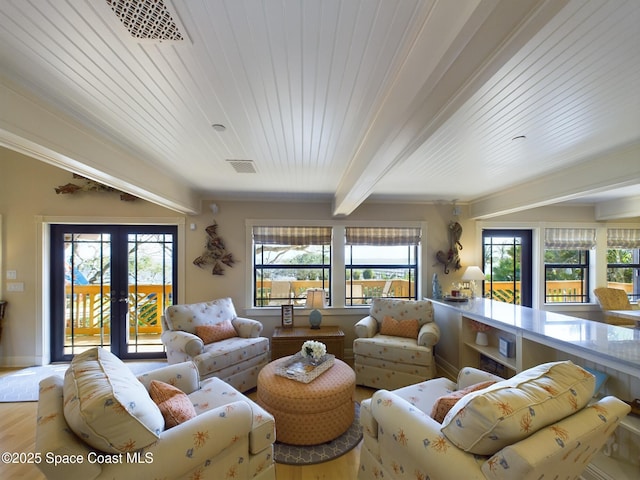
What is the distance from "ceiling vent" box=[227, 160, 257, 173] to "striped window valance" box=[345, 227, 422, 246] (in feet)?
6.30

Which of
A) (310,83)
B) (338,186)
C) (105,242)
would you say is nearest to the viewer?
(310,83)

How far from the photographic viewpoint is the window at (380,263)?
4.23 metres

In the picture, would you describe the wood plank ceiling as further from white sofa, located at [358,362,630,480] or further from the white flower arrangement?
the white flower arrangement

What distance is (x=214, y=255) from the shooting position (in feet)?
13.0

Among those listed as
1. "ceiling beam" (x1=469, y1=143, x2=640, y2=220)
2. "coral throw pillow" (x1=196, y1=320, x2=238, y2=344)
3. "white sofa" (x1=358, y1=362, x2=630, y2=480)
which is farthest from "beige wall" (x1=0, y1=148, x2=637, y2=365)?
"white sofa" (x1=358, y1=362, x2=630, y2=480)

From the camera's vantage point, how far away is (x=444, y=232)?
4.29 m

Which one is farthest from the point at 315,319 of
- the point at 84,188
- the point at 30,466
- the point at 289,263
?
the point at 84,188

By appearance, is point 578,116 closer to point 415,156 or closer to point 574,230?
point 415,156

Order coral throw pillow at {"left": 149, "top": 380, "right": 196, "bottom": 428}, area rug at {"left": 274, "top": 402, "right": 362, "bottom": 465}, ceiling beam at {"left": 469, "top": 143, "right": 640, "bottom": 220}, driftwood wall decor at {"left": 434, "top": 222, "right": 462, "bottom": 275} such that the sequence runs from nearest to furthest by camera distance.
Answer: coral throw pillow at {"left": 149, "top": 380, "right": 196, "bottom": 428}, area rug at {"left": 274, "top": 402, "right": 362, "bottom": 465}, ceiling beam at {"left": 469, "top": 143, "right": 640, "bottom": 220}, driftwood wall decor at {"left": 434, "top": 222, "right": 462, "bottom": 275}

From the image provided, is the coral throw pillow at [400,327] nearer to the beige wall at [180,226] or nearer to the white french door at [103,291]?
the beige wall at [180,226]

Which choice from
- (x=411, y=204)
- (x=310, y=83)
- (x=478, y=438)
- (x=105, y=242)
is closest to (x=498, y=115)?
(x=310, y=83)

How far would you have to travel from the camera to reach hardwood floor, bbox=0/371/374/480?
73.5 inches

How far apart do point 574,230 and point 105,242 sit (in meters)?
7.19

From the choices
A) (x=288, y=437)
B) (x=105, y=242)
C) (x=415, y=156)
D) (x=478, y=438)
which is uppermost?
(x=415, y=156)
